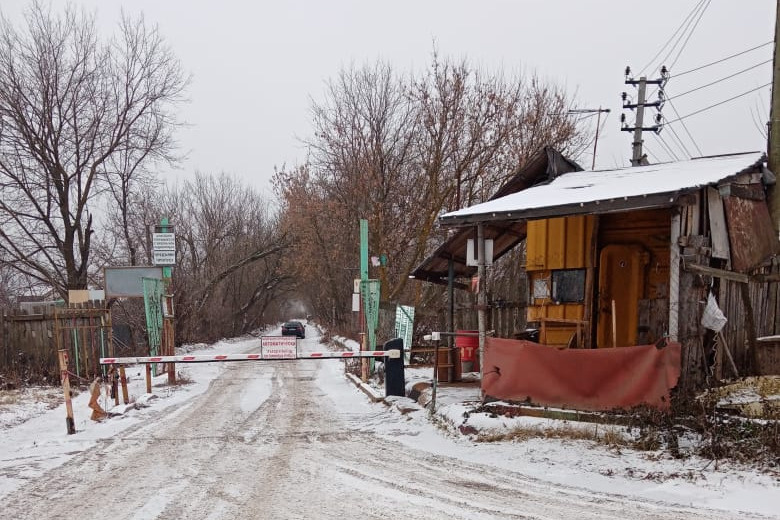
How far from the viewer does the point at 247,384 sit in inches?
642

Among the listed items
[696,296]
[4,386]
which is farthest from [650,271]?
[4,386]

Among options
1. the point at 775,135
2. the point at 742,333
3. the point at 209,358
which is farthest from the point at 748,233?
the point at 209,358

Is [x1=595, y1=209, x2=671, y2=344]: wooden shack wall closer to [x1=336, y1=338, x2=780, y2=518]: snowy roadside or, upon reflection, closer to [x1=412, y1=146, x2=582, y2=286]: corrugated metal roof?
[x1=412, y1=146, x2=582, y2=286]: corrugated metal roof

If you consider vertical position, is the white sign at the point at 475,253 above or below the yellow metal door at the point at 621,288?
above

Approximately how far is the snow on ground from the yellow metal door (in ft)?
9.01

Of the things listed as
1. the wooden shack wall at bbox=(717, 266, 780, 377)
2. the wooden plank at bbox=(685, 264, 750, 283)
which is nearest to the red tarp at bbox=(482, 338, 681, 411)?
the wooden plank at bbox=(685, 264, 750, 283)

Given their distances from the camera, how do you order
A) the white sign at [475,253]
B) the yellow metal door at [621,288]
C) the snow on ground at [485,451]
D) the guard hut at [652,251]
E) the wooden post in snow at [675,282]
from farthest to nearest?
the yellow metal door at [621,288]
the white sign at [475,253]
the guard hut at [652,251]
the wooden post in snow at [675,282]
the snow on ground at [485,451]

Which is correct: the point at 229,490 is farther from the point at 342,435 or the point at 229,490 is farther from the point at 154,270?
the point at 154,270

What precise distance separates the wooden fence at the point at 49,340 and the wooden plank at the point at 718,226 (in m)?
13.4

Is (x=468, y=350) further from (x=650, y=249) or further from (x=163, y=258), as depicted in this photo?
(x=163, y=258)

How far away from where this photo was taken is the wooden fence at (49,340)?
49.0ft

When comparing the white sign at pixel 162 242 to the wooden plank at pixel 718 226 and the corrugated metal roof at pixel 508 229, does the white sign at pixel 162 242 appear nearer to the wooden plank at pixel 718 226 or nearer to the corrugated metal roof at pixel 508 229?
the corrugated metal roof at pixel 508 229

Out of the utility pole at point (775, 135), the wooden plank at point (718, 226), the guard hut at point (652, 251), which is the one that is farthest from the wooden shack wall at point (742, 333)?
the utility pole at point (775, 135)

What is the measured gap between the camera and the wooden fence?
49.0ft
